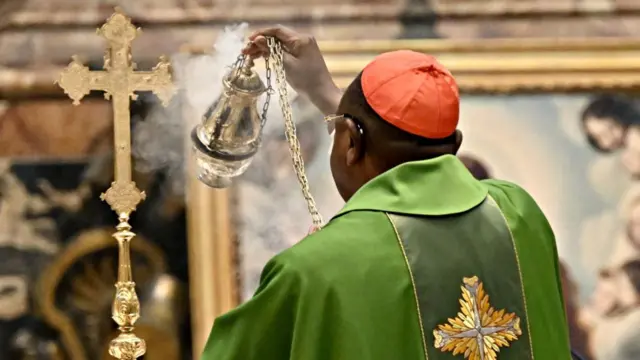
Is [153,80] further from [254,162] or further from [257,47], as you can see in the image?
[254,162]

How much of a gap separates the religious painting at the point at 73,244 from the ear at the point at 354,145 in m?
1.51

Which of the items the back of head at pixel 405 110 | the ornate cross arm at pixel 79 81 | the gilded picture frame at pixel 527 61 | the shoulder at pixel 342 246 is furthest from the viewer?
the gilded picture frame at pixel 527 61

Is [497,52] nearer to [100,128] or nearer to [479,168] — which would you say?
[479,168]

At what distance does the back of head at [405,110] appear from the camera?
1836 millimetres

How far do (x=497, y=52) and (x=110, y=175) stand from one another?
135 cm

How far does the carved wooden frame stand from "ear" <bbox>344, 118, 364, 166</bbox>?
143 cm

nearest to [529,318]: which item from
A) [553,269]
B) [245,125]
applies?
[553,269]

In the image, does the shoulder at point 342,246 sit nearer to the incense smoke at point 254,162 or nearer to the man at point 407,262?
the man at point 407,262

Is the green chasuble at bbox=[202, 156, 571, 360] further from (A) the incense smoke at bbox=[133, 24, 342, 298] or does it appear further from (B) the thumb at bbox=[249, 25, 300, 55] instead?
(A) the incense smoke at bbox=[133, 24, 342, 298]

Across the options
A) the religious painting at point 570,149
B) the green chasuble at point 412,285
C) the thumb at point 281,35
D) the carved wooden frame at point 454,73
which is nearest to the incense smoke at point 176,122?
the carved wooden frame at point 454,73

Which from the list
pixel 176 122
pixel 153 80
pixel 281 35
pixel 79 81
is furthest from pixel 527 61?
pixel 79 81

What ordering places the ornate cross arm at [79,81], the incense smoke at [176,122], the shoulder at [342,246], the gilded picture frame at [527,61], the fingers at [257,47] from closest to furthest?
the shoulder at [342,246]
the fingers at [257,47]
the ornate cross arm at [79,81]
the incense smoke at [176,122]
the gilded picture frame at [527,61]

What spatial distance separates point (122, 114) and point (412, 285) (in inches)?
35.3

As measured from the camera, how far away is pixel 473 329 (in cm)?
179
